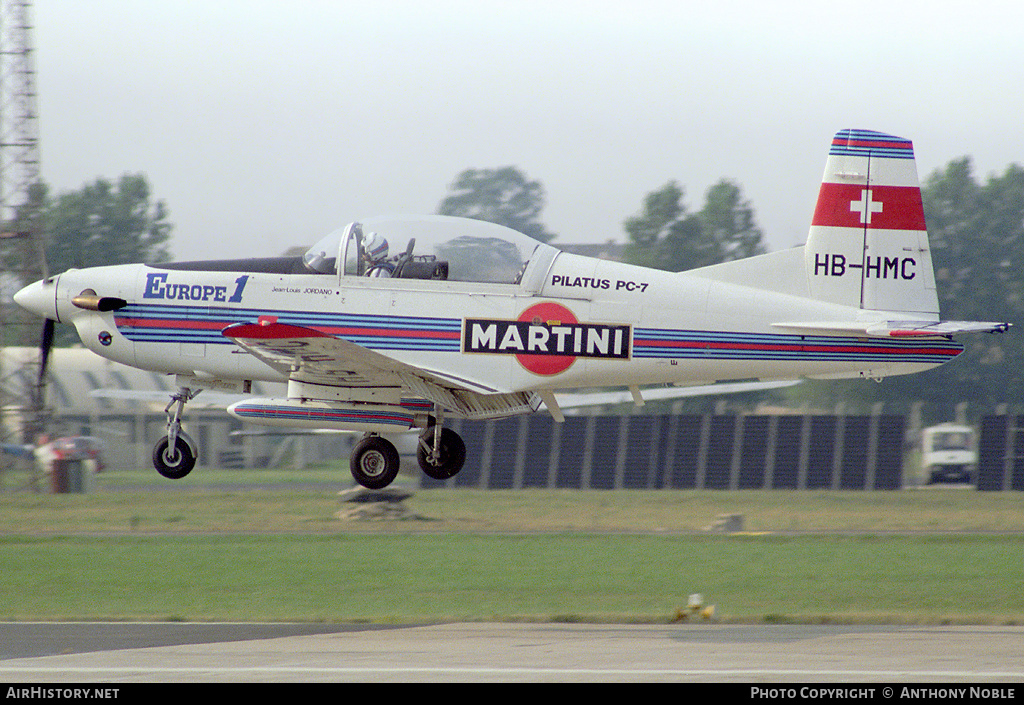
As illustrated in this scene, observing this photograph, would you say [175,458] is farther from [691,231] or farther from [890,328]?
[691,231]

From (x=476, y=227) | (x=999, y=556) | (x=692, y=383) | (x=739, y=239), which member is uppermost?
(x=739, y=239)

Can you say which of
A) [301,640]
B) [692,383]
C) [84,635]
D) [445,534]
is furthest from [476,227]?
[445,534]

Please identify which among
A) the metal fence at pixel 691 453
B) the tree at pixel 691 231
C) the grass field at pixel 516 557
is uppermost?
the tree at pixel 691 231

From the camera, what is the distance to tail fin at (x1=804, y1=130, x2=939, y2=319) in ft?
41.3

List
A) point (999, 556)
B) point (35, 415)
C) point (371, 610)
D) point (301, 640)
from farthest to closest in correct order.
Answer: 1. point (35, 415)
2. point (999, 556)
3. point (371, 610)
4. point (301, 640)

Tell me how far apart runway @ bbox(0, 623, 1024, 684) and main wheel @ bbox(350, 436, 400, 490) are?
198cm

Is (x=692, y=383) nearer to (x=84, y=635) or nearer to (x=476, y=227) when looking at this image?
(x=476, y=227)

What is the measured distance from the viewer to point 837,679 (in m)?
10.9

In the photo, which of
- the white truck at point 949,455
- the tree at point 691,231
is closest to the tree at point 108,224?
the tree at point 691,231

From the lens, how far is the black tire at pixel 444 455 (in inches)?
541

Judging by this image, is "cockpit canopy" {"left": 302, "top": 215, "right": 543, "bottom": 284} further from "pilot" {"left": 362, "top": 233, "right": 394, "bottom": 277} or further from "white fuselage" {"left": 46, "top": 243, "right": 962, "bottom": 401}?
"white fuselage" {"left": 46, "top": 243, "right": 962, "bottom": 401}

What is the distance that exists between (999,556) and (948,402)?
33657mm

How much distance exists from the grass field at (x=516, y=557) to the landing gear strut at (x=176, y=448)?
12.9 ft

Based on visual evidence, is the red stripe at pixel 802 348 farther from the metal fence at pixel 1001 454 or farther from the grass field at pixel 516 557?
the metal fence at pixel 1001 454
